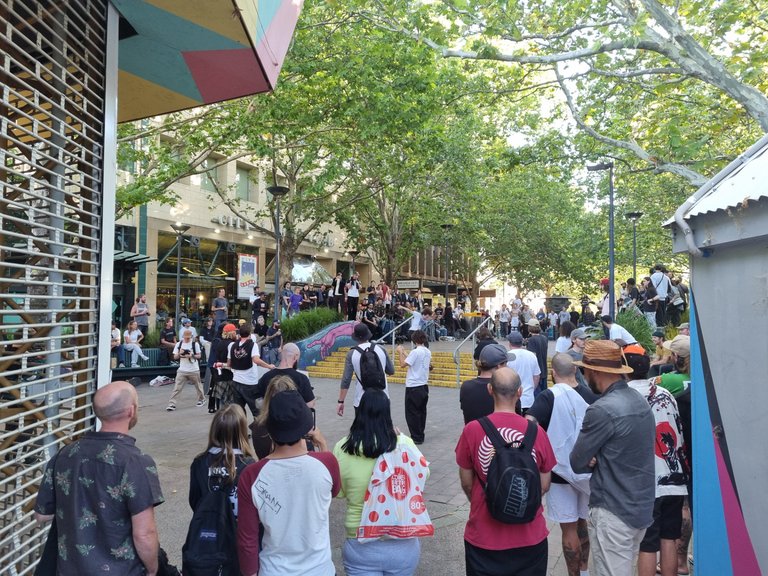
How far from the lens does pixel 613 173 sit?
18.8 metres

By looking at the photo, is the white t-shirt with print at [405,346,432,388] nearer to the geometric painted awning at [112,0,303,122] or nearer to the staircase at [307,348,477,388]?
the geometric painted awning at [112,0,303,122]

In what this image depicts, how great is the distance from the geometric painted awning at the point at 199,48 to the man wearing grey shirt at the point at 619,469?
3.25m

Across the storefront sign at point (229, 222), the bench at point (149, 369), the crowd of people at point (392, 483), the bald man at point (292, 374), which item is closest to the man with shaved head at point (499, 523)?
the crowd of people at point (392, 483)

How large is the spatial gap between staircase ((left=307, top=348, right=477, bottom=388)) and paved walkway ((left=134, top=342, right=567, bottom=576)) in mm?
1099

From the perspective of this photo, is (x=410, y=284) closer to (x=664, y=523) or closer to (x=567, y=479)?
(x=567, y=479)

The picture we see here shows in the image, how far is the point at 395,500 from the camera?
3006 millimetres

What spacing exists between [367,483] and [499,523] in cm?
73

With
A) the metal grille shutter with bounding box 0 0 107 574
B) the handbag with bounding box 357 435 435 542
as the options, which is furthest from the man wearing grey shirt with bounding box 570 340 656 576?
the metal grille shutter with bounding box 0 0 107 574

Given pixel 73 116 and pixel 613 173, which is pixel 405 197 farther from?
pixel 73 116

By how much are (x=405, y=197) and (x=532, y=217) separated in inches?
427

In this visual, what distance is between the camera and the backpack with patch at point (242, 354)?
7.89 m

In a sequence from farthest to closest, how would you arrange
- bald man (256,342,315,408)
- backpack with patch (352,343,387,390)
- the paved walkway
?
backpack with patch (352,343,387,390) → bald man (256,342,315,408) → the paved walkway

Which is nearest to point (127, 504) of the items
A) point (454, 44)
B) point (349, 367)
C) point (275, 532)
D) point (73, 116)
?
point (275, 532)

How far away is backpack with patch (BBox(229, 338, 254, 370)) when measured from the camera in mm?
7895
